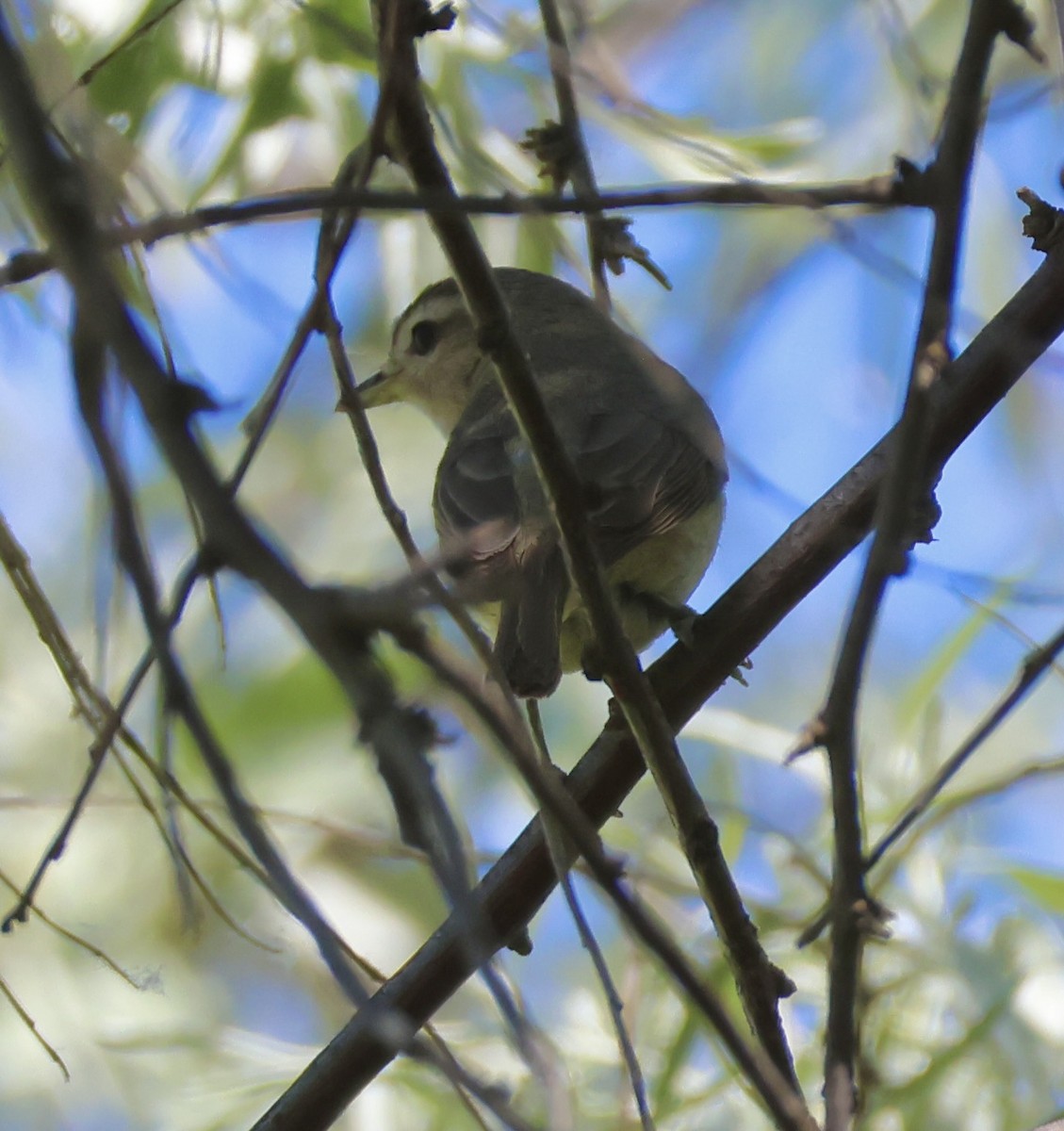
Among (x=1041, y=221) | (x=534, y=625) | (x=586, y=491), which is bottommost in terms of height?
(x=586, y=491)

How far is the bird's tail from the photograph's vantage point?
2801mm

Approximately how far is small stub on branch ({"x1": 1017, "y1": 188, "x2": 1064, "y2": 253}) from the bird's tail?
99cm

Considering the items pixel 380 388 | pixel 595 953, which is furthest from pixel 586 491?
pixel 380 388

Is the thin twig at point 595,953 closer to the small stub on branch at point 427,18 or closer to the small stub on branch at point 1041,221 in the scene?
the small stub on branch at point 427,18

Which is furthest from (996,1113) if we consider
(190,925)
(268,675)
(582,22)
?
(268,675)

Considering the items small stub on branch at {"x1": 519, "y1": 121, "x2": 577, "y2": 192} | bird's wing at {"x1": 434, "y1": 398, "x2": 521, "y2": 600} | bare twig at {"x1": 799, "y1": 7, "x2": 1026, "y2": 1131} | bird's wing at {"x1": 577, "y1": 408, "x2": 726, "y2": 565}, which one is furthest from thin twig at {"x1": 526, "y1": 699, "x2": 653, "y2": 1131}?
small stub on branch at {"x1": 519, "y1": 121, "x2": 577, "y2": 192}

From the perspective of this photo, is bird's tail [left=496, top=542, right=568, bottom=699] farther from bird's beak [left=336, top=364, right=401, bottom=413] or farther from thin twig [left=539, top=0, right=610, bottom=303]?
bird's beak [left=336, top=364, right=401, bottom=413]

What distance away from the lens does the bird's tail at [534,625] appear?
2801mm

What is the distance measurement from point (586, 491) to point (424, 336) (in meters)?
2.92

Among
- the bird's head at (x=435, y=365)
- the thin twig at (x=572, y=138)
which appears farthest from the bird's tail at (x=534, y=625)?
the bird's head at (x=435, y=365)

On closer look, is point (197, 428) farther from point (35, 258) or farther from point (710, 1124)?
point (710, 1124)

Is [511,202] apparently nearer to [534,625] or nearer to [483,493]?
[534,625]

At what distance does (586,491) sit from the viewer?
7.29ft

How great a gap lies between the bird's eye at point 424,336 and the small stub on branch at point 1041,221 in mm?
2820
